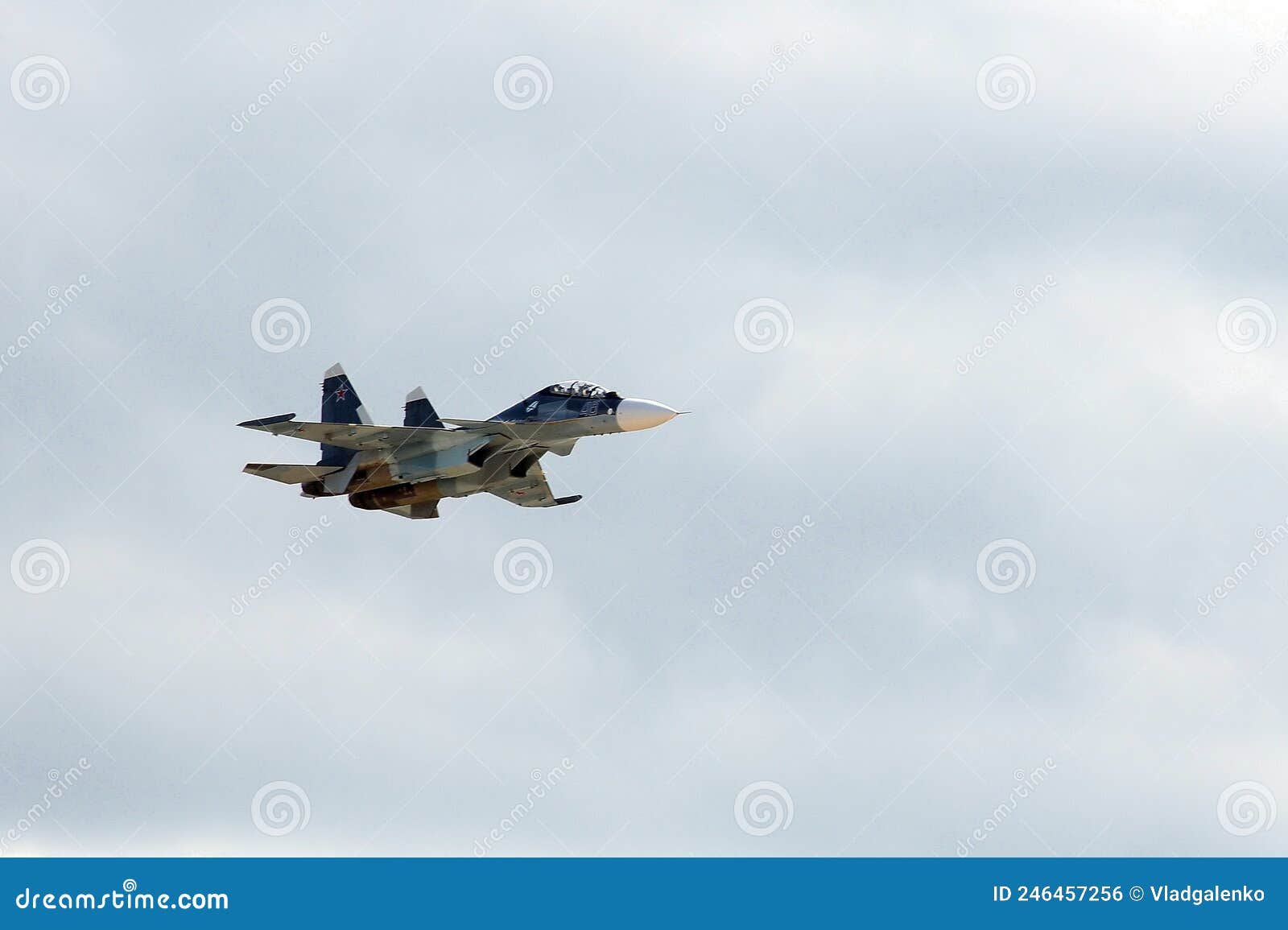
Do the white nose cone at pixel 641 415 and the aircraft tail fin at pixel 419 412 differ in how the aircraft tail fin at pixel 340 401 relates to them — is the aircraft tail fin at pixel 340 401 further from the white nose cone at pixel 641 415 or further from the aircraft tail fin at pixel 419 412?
the white nose cone at pixel 641 415

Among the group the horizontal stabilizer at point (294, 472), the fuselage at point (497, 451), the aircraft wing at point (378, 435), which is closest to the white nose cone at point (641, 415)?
the fuselage at point (497, 451)

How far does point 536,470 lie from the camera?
7544 cm

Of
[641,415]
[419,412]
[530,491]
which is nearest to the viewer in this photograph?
[641,415]

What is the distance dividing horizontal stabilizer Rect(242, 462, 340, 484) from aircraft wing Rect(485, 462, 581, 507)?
6.44 meters

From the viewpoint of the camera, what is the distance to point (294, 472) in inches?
2881

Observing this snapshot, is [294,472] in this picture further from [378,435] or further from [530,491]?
[530,491]

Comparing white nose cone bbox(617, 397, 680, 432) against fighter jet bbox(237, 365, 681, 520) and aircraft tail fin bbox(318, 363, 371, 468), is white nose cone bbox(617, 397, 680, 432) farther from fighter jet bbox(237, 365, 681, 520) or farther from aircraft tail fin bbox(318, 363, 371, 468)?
aircraft tail fin bbox(318, 363, 371, 468)

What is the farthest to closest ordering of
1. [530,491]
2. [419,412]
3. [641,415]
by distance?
[530,491] → [419,412] → [641,415]

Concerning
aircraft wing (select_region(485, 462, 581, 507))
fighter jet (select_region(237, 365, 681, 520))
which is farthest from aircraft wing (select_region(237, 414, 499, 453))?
aircraft wing (select_region(485, 462, 581, 507))

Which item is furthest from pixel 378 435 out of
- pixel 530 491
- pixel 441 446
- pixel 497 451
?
pixel 530 491

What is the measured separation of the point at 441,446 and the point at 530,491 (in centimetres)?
632
